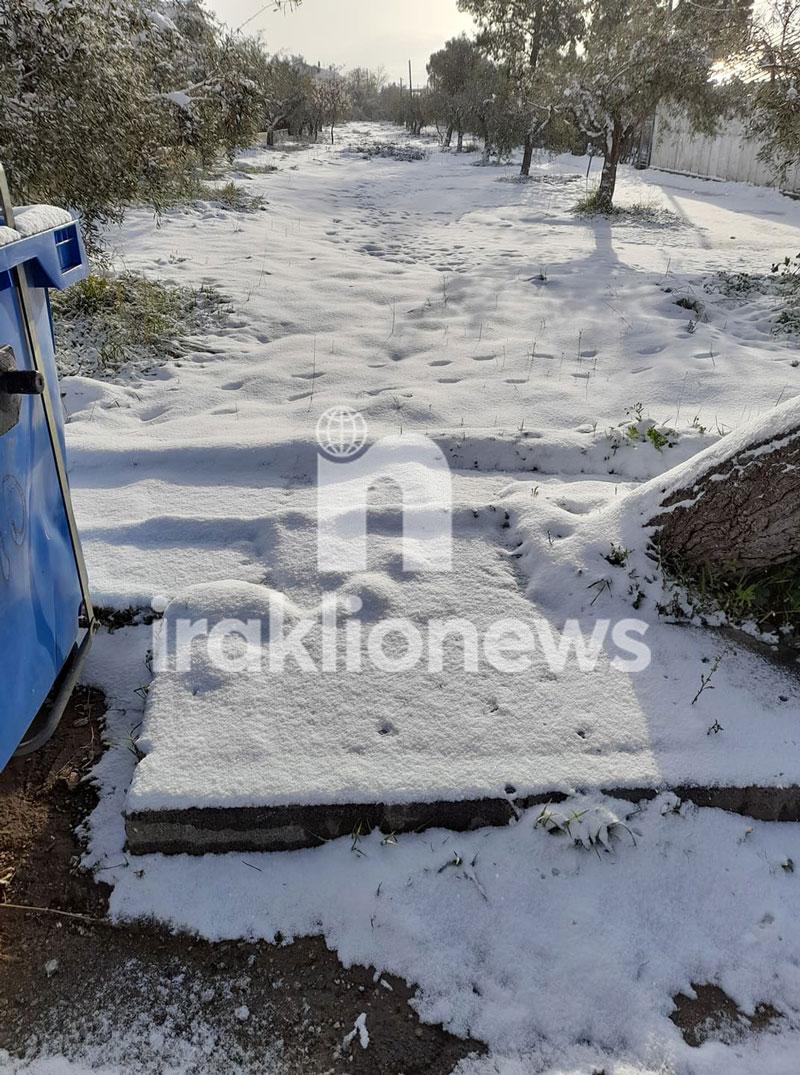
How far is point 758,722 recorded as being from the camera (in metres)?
2.21

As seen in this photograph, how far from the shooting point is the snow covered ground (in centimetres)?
170

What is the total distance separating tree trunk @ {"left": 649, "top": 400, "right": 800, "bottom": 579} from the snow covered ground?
0.96ft

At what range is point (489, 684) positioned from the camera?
7.63ft

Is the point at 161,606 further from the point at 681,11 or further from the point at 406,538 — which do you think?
the point at 681,11

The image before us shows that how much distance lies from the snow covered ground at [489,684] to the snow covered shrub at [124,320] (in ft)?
1.08

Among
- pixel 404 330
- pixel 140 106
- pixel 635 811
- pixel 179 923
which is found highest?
pixel 140 106

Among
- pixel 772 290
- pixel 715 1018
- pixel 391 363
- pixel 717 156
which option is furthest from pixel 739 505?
pixel 717 156

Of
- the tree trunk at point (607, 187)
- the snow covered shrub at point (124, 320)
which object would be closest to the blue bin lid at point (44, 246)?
the snow covered shrub at point (124, 320)

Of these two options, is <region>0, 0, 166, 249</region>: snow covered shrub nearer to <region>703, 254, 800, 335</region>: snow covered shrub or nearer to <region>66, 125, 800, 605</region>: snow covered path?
<region>66, 125, 800, 605</region>: snow covered path

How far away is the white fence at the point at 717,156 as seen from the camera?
19.8 metres

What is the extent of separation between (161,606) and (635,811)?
1.93 m

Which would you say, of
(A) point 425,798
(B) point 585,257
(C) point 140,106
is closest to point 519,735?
(A) point 425,798

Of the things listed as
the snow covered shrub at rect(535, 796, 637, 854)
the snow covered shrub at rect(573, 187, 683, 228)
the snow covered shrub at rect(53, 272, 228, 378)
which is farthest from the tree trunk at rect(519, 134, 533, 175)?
the snow covered shrub at rect(535, 796, 637, 854)

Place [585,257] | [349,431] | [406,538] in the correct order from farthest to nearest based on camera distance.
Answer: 1. [585,257]
2. [349,431]
3. [406,538]
